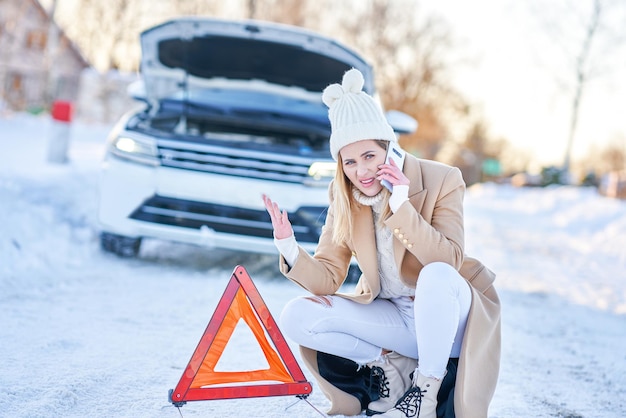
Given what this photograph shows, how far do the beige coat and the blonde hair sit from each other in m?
0.04

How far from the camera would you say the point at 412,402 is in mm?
2635

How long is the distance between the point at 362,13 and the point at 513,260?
91.1 ft

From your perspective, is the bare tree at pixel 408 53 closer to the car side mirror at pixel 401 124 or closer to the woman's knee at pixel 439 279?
the car side mirror at pixel 401 124

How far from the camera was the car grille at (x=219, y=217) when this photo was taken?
5.25 metres

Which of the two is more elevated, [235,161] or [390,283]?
[390,283]

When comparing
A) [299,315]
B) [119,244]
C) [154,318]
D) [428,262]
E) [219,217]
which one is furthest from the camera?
[119,244]

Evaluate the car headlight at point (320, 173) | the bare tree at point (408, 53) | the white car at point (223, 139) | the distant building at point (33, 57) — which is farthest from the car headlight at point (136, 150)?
the bare tree at point (408, 53)

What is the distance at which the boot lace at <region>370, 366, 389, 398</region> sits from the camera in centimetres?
292

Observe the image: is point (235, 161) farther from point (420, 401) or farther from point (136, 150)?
point (420, 401)

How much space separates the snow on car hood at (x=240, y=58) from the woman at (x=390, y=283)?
9.74 ft

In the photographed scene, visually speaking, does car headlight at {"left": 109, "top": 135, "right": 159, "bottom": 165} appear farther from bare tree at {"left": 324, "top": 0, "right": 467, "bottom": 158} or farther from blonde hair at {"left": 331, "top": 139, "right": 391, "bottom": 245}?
bare tree at {"left": 324, "top": 0, "right": 467, "bottom": 158}

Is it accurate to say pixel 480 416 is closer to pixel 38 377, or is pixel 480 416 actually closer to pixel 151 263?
pixel 38 377

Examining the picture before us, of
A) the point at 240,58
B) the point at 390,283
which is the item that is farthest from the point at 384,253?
the point at 240,58

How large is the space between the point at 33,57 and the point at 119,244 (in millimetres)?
30126
